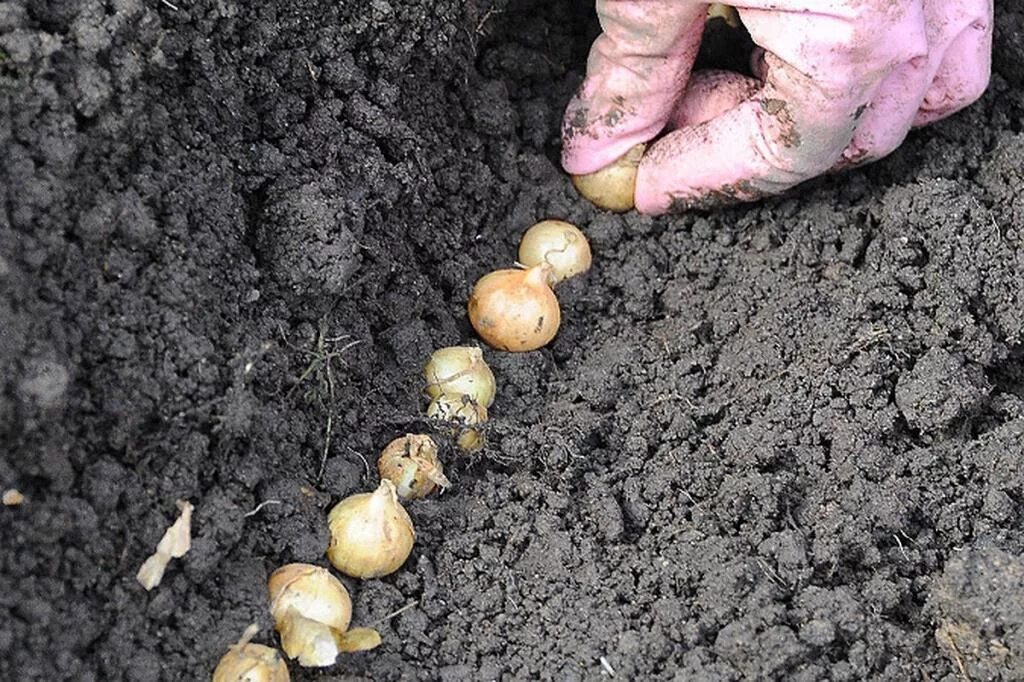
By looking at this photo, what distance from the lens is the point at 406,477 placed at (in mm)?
2104

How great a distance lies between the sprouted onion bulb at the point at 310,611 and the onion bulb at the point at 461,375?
431 millimetres

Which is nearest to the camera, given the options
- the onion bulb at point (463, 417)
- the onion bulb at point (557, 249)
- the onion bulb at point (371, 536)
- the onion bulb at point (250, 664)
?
the onion bulb at point (250, 664)

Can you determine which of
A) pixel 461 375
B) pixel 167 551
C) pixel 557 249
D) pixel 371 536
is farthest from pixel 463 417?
pixel 167 551

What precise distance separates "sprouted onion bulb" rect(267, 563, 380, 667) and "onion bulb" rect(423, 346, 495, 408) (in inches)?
17.0

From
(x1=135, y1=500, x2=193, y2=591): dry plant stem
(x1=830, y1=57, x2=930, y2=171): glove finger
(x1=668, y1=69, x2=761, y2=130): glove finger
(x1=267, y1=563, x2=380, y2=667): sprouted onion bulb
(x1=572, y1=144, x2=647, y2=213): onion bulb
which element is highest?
(x1=830, y1=57, x2=930, y2=171): glove finger

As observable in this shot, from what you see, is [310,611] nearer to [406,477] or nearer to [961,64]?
[406,477]

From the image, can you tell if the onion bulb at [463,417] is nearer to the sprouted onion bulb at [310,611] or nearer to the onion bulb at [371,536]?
the onion bulb at [371,536]

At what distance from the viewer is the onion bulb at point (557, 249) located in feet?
8.06

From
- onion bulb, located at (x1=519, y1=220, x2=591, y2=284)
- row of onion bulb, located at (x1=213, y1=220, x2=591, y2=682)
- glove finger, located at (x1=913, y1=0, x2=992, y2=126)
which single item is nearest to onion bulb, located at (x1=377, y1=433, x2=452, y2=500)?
row of onion bulb, located at (x1=213, y1=220, x2=591, y2=682)

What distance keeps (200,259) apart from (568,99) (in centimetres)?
95

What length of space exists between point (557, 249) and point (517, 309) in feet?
0.69

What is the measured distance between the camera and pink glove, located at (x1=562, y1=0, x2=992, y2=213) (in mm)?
2123

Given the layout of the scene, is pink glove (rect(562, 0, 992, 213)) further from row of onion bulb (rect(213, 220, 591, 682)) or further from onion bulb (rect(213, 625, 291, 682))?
onion bulb (rect(213, 625, 291, 682))

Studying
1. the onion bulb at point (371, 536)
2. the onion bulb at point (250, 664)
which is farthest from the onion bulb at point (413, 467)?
the onion bulb at point (250, 664)
